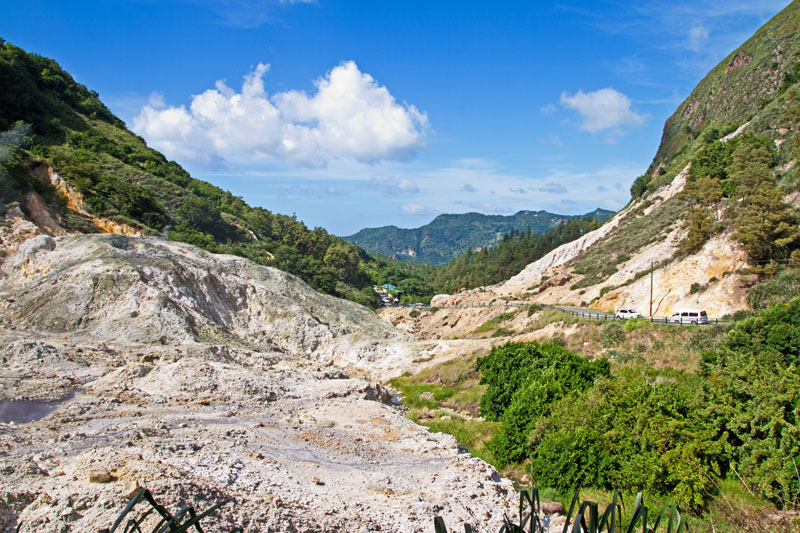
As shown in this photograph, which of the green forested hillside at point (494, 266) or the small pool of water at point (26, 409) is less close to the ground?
the green forested hillside at point (494, 266)

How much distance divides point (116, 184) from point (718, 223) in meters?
65.5

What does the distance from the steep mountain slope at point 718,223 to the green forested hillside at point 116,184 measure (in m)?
33.0

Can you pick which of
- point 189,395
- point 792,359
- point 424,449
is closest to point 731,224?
point 792,359

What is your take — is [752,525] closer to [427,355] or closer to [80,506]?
[80,506]

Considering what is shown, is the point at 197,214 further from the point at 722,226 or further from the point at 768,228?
the point at 768,228

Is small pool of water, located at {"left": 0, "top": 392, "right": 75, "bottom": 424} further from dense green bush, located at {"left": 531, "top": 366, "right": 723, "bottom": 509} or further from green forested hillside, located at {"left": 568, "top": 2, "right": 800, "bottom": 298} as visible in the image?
green forested hillside, located at {"left": 568, "top": 2, "right": 800, "bottom": 298}

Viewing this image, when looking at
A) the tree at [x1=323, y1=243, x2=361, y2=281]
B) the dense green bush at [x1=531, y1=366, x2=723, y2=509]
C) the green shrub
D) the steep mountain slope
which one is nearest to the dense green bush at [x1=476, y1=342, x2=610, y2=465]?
the dense green bush at [x1=531, y1=366, x2=723, y2=509]

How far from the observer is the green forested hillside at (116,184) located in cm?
5456

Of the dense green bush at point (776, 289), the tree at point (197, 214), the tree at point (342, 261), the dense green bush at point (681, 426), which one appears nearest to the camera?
the dense green bush at point (681, 426)

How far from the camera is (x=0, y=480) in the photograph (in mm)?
10977

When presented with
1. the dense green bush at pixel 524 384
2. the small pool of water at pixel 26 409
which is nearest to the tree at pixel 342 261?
the dense green bush at pixel 524 384

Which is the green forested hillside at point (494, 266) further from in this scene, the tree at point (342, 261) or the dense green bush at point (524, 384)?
the dense green bush at point (524, 384)

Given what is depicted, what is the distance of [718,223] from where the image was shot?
42469 millimetres

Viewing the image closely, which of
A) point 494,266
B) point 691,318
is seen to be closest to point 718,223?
point 691,318
